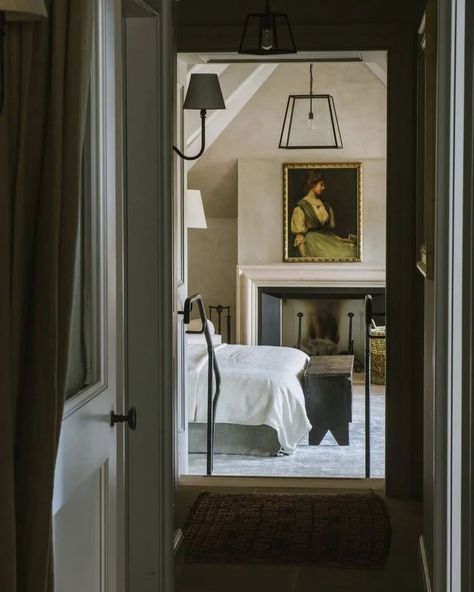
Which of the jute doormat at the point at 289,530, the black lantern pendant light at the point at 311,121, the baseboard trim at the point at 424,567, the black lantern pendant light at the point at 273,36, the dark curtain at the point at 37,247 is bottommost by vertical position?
the jute doormat at the point at 289,530

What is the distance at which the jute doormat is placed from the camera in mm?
4059

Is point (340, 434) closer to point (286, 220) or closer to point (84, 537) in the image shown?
point (286, 220)

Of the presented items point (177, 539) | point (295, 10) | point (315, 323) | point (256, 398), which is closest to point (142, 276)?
point (177, 539)

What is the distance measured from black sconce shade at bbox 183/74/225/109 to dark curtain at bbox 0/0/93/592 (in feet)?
8.60

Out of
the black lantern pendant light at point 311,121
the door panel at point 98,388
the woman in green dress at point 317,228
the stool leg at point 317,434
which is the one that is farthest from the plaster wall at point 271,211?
the door panel at point 98,388

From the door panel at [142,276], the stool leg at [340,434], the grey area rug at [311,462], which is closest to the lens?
the door panel at [142,276]

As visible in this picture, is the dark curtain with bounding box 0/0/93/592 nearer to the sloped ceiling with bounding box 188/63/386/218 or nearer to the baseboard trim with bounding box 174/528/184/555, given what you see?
the baseboard trim with bounding box 174/528/184/555

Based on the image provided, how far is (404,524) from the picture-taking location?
4.46m

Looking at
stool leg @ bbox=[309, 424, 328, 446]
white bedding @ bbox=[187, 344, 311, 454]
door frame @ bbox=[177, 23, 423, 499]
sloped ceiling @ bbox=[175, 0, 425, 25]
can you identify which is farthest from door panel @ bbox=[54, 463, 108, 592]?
stool leg @ bbox=[309, 424, 328, 446]

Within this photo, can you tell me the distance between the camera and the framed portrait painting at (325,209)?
9852 millimetres

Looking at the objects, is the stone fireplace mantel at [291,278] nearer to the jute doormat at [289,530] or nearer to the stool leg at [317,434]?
the stool leg at [317,434]

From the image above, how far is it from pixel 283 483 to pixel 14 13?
12.8ft

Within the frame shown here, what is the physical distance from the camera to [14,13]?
1.58 metres

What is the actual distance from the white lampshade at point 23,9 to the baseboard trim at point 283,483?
144 inches
